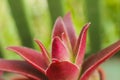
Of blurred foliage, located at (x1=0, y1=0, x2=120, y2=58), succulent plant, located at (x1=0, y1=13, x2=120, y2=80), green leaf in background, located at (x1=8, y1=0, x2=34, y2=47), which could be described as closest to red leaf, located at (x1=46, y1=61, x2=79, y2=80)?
succulent plant, located at (x1=0, y1=13, x2=120, y2=80)

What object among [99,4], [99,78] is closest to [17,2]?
[99,4]

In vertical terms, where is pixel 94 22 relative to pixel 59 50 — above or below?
below

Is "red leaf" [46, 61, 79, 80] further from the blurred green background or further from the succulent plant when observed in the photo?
the blurred green background

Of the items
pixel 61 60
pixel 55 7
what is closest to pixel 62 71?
pixel 61 60

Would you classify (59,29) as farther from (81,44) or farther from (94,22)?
(94,22)

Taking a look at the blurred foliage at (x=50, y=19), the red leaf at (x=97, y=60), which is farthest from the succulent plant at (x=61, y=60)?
the blurred foliage at (x=50, y=19)
